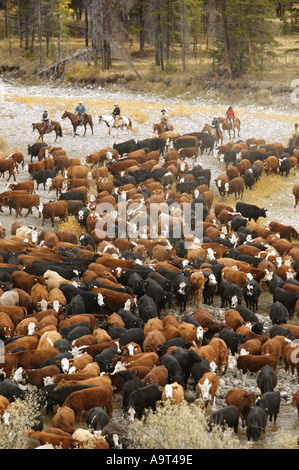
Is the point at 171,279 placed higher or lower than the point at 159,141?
lower

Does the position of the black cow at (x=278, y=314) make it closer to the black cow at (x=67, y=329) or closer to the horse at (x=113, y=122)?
the black cow at (x=67, y=329)

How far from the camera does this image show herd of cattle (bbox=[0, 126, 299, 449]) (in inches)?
424

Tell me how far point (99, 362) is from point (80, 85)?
3889 centimetres

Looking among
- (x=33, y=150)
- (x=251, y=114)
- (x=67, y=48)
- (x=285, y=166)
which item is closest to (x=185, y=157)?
(x=285, y=166)

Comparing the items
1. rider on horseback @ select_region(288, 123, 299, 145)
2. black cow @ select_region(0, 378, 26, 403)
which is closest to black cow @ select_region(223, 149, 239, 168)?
rider on horseback @ select_region(288, 123, 299, 145)

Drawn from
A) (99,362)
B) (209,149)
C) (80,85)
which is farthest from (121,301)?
(80,85)

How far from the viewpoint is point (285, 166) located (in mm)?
26359

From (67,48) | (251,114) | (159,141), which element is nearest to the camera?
(159,141)

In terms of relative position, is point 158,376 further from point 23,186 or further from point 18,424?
point 23,186

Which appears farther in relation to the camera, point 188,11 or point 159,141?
point 188,11

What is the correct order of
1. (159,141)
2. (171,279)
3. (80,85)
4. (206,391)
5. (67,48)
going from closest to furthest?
(206,391) → (171,279) → (159,141) → (80,85) → (67,48)

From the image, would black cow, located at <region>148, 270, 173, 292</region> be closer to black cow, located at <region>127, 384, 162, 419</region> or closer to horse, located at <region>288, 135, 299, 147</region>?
black cow, located at <region>127, 384, 162, 419</region>
